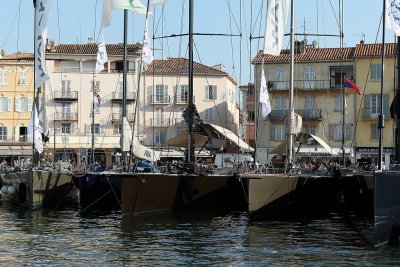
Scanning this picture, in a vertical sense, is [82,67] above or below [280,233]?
above

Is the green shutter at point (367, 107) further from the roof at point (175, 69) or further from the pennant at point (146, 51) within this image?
the pennant at point (146, 51)

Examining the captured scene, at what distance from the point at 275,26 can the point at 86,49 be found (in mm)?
50080

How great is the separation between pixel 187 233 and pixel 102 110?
176 feet

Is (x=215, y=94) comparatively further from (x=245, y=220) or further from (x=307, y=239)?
(x=307, y=239)

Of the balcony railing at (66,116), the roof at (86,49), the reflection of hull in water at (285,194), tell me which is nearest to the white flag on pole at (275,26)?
the reflection of hull in water at (285,194)

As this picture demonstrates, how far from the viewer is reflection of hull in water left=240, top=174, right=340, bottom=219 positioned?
29.7 metres

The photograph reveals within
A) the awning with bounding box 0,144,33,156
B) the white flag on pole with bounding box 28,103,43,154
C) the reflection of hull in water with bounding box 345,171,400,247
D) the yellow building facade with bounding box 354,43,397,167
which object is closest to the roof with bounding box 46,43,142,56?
the awning with bounding box 0,144,33,156

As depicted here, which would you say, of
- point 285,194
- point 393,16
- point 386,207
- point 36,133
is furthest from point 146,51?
point 386,207

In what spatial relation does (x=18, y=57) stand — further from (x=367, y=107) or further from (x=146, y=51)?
(x=146, y=51)

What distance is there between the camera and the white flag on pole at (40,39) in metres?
33.8

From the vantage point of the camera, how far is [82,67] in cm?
8062

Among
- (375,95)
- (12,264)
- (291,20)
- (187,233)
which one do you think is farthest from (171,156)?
(12,264)

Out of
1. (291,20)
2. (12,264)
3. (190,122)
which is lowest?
(12,264)

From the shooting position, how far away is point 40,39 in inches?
1352
